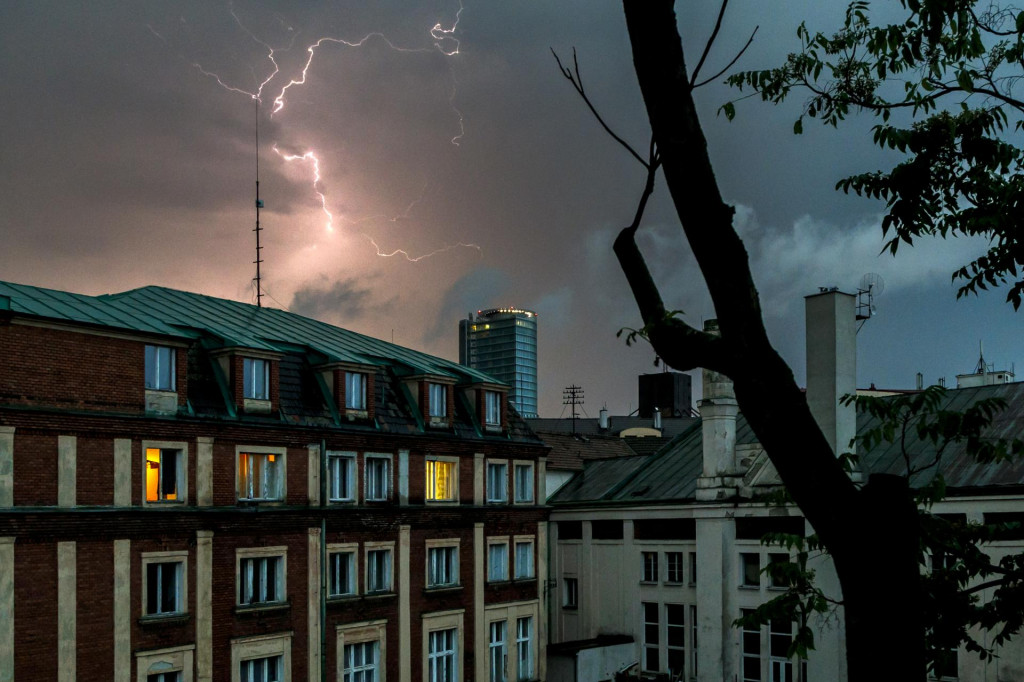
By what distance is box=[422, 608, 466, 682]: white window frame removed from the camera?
46.3 m

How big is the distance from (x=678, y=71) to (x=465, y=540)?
4349 centimetres

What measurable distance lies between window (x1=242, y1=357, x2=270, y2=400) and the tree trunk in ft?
114

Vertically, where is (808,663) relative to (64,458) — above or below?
below

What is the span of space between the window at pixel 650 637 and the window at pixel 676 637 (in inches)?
30.5

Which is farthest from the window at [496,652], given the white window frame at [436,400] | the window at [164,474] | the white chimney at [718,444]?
the window at [164,474]

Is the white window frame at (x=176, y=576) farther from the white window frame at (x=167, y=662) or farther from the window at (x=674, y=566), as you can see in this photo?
the window at (x=674, y=566)

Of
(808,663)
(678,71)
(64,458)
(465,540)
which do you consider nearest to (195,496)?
(64,458)

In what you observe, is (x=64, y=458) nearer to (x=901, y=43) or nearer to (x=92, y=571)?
(x=92, y=571)

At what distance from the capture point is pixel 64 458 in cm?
3416

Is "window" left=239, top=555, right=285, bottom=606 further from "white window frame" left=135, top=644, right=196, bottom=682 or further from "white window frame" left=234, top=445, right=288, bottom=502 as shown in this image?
"white window frame" left=135, top=644, right=196, bottom=682

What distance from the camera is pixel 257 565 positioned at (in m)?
40.1

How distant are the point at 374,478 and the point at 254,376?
701 centimetres

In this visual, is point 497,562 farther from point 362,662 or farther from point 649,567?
point 362,662

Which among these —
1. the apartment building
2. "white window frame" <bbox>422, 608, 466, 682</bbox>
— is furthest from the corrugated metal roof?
"white window frame" <bbox>422, 608, 466, 682</bbox>
